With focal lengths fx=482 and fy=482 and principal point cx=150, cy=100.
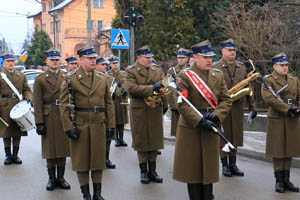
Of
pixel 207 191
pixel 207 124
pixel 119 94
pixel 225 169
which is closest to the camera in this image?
pixel 207 124

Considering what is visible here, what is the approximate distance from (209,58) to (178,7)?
1868cm

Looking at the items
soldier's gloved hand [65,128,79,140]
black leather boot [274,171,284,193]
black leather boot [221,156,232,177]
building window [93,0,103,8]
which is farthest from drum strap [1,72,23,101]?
building window [93,0,103,8]

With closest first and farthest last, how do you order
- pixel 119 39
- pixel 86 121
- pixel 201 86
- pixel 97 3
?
pixel 201 86
pixel 86 121
pixel 119 39
pixel 97 3

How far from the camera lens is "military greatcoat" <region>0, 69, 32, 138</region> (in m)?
9.95

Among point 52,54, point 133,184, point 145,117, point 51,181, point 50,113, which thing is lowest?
point 133,184

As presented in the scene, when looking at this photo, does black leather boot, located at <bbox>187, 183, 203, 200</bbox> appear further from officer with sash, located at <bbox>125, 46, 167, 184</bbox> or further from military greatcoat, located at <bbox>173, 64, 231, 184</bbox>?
officer with sash, located at <bbox>125, 46, 167, 184</bbox>

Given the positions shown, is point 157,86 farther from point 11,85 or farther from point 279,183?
point 11,85

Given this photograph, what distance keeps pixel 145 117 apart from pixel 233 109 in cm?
161

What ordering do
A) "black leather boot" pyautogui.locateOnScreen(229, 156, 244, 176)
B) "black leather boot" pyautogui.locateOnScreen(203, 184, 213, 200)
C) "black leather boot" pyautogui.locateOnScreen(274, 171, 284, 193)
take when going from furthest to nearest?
"black leather boot" pyautogui.locateOnScreen(229, 156, 244, 176)
"black leather boot" pyautogui.locateOnScreen(274, 171, 284, 193)
"black leather boot" pyautogui.locateOnScreen(203, 184, 213, 200)

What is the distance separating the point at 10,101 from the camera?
10.0 m

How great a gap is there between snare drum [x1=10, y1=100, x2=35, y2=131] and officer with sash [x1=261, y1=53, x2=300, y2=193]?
14.6 feet

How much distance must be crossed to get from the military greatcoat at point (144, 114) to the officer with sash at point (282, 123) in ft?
6.04

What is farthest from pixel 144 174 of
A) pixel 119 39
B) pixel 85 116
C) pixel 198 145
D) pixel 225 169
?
pixel 119 39

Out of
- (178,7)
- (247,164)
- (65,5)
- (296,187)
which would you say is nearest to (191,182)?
(296,187)
